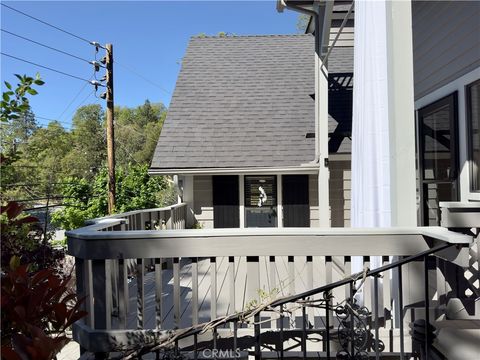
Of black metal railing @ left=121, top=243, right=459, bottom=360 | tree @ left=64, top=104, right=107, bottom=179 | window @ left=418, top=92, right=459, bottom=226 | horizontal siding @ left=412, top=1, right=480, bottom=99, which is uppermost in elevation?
tree @ left=64, top=104, right=107, bottom=179

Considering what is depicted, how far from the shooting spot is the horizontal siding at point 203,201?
347 inches

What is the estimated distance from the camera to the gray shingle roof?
885cm

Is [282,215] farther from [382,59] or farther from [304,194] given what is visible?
[382,59]

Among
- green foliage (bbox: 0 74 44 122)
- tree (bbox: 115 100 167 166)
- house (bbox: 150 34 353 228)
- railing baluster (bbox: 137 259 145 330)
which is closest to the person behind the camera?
green foliage (bbox: 0 74 44 122)

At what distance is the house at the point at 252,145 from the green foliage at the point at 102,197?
4.60 meters

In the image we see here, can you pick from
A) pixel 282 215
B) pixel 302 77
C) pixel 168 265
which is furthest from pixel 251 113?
pixel 168 265

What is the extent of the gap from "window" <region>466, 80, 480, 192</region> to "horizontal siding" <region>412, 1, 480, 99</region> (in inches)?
9.9

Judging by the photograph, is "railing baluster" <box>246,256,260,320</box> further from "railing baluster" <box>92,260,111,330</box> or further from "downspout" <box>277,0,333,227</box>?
"downspout" <box>277,0,333,227</box>

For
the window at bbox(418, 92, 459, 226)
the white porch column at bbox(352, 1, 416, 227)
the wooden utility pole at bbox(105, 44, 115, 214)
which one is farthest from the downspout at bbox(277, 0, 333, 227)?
the wooden utility pole at bbox(105, 44, 115, 214)

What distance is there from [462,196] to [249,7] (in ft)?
18.9

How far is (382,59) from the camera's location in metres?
2.95

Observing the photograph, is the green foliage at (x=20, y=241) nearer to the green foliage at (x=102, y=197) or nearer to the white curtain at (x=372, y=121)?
the white curtain at (x=372, y=121)

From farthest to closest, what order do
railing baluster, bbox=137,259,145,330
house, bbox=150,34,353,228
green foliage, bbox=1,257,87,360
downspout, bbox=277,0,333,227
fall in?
1. house, bbox=150,34,353,228
2. downspout, bbox=277,0,333,227
3. railing baluster, bbox=137,259,145,330
4. green foliage, bbox=1,257,87,360

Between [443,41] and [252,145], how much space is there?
5069 mm
